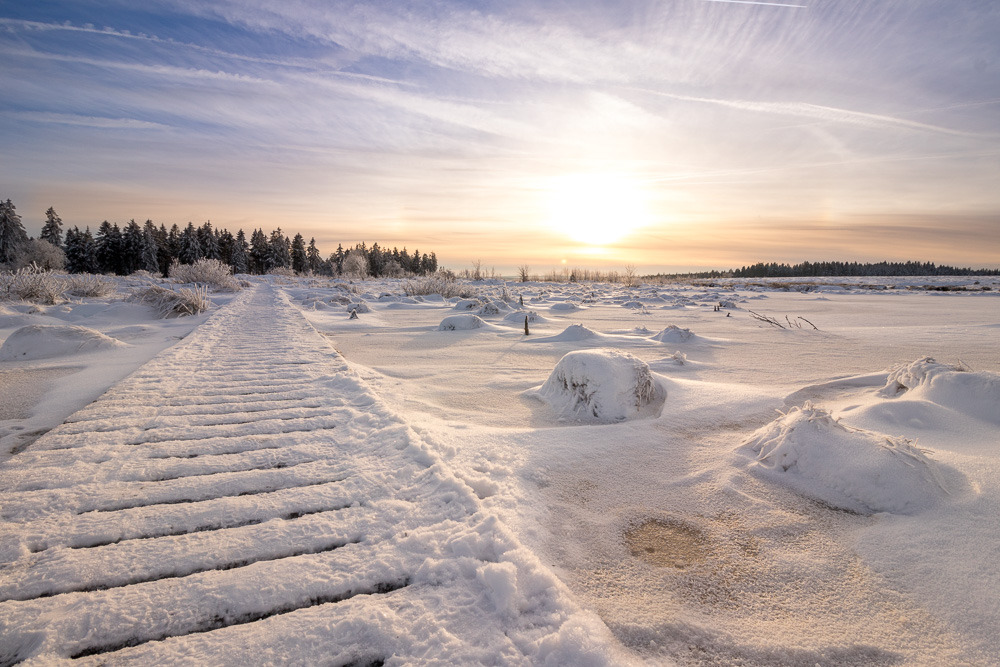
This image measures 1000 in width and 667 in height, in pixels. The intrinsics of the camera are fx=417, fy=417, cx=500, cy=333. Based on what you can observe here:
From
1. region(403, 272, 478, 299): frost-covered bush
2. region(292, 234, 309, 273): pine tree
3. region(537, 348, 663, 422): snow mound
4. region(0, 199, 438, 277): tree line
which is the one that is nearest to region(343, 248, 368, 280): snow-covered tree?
region(0, 199, 438, 277): tree line

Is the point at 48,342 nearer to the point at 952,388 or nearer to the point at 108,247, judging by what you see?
the point at 952,388

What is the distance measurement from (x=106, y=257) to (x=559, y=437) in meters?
66.2

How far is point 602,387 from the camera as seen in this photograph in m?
3.18

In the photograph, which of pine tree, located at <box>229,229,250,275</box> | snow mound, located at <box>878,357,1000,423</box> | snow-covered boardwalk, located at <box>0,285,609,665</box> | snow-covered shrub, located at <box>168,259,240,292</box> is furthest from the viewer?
pine tree, located at <box>229,229,250,275</box>

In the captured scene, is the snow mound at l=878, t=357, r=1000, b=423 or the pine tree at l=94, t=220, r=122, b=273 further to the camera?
the pine tree at l=94, t=220, r=122, b=273

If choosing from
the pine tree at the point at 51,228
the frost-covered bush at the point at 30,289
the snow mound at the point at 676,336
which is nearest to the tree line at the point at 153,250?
the pine tree at the point at 51,228

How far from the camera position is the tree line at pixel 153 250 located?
39.6m

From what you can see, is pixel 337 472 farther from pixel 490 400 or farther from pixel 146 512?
pixel 490 400

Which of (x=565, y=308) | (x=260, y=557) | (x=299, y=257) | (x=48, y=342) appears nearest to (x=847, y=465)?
(x=260, y=557)

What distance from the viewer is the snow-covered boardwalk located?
1131 mm

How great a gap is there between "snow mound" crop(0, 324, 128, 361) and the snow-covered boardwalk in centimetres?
346

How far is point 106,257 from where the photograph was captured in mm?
48875

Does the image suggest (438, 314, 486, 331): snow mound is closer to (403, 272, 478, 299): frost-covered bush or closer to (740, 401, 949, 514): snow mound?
(740, 401, 949, 514): snow mound

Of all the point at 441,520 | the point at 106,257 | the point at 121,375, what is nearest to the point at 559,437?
the point at 441,520
